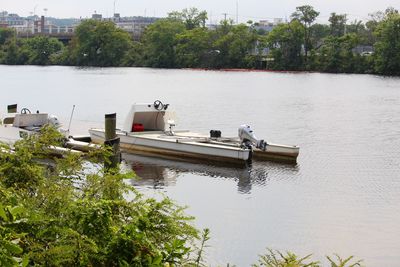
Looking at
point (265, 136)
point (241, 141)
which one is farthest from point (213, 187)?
point (265, 136)

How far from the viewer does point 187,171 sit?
27.9m

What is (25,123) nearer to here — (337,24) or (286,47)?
(286,47)

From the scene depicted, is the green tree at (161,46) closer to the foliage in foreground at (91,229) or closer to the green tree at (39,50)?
the green tree at (39,50)

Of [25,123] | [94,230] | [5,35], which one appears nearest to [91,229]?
[94,230]

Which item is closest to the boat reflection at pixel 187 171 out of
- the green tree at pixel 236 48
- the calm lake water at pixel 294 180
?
the calm lake water at pixel 294 180

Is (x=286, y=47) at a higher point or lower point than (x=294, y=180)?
higher

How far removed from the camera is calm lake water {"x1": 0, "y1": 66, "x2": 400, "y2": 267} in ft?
60.1

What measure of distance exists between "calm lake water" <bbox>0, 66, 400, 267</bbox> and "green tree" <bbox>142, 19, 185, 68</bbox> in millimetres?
69562

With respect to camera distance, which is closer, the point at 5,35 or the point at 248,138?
the point at 248,138

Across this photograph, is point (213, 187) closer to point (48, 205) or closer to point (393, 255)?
point (393, 255)

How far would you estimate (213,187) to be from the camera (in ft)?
82.4

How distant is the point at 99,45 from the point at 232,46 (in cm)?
3130

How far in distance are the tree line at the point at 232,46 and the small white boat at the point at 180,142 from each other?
7995 centimetres

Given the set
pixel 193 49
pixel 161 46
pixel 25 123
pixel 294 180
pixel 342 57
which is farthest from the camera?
pixel 161 46
